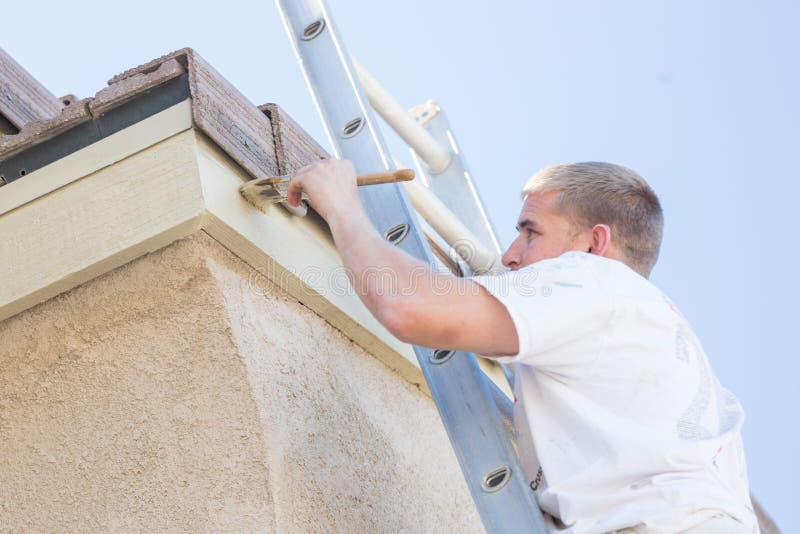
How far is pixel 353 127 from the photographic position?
2.60 metres

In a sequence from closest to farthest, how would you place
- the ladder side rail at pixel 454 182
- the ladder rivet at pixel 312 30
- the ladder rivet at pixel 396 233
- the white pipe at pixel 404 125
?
the ladder rivet at pixel 396 233 → the ladder rivet at pixel 312 30 → the white pipe at pixel 404 125 → the ladder side rail at pixel 454 182

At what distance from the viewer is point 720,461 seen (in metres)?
2.06

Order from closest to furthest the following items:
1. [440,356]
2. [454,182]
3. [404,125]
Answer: [440,356] < [404,125] < [454,182]

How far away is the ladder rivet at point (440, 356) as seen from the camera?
7.37ft

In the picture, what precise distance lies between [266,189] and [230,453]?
1.80ft

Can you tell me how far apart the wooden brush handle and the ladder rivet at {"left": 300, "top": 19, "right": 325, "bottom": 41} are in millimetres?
675

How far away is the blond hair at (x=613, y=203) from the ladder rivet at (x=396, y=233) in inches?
12.8

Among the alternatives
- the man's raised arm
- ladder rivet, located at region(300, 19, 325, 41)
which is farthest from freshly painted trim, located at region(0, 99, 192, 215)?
ladder rivet, located at region(300, 19, 325, 41)

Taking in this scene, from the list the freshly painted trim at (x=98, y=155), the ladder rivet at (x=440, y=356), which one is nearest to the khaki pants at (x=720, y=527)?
the ladder rivet at (x=440, y=356)

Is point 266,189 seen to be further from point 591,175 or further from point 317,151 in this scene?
point 591,175

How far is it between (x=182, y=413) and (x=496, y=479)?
604 mm

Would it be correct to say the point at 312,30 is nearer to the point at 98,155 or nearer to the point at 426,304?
the point at 98,155

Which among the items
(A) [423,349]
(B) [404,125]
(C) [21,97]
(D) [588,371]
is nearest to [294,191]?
(A) [423,349]

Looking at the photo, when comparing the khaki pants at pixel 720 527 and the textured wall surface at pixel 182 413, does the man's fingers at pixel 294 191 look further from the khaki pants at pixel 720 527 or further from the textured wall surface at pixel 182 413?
the khaki pants at pixel 720 527
